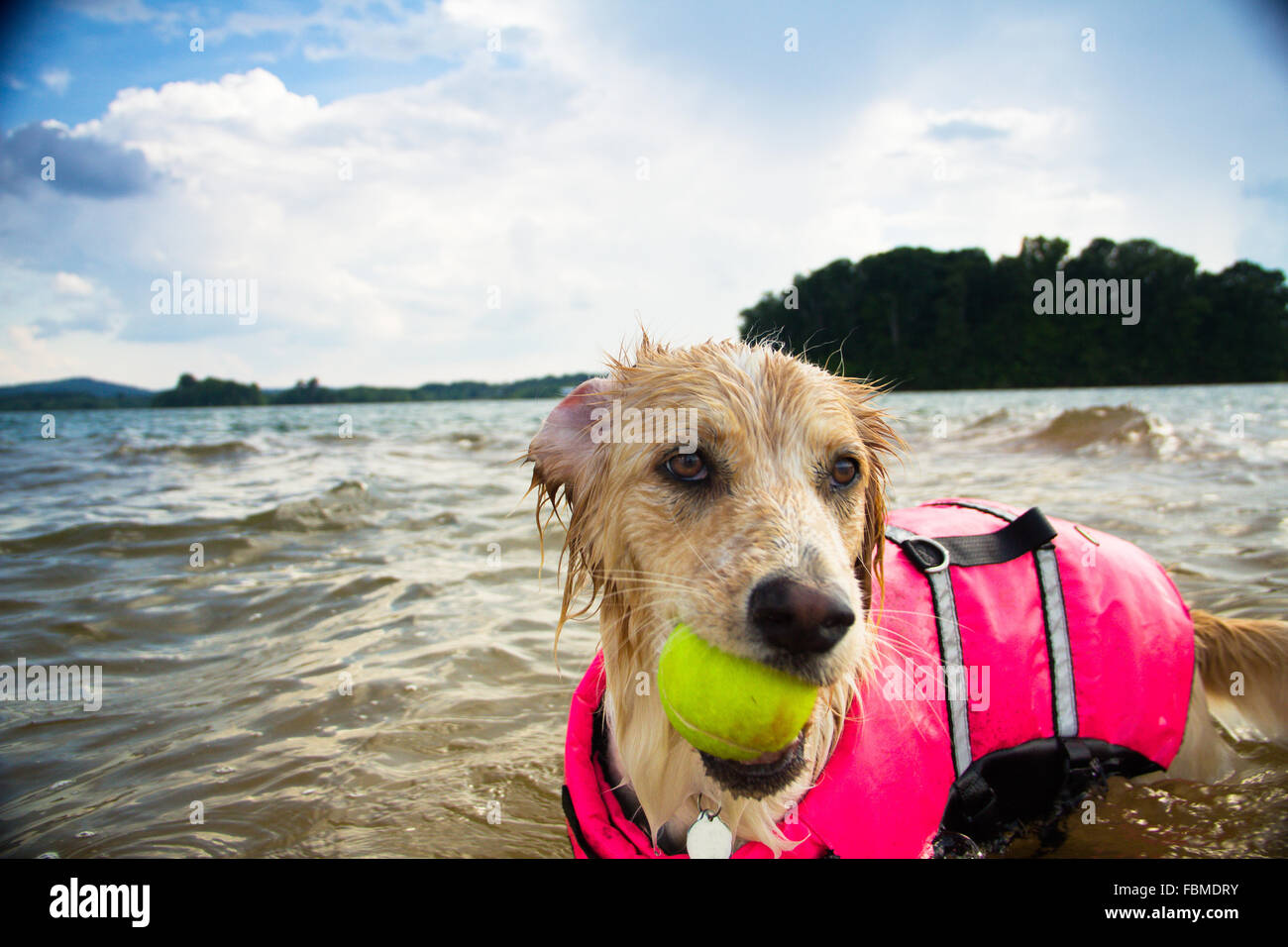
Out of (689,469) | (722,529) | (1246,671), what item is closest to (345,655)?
(689,469)

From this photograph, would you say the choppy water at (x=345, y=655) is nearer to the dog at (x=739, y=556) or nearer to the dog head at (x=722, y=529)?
the dog at (x=739, y=556)

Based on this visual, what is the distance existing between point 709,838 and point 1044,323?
8223 centimetres

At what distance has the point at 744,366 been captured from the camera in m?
2.86

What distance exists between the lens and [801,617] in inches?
75.2

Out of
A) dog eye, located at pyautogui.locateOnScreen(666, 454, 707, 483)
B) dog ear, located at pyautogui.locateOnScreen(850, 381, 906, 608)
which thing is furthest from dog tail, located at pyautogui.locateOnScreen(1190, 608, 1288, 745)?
dog eye, located at pyautogui.locateOnScreen(666, 454, 707, 483)

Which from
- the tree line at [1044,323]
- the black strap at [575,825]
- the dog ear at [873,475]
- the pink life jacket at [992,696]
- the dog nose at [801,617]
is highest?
the tree line at [1044,323]

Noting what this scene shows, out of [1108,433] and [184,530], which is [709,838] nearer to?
[184,530]

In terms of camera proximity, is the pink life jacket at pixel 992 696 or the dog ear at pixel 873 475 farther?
the dog ear at pixel 873 475

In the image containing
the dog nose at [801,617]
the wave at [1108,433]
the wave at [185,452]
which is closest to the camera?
the dog nose at [801,617]

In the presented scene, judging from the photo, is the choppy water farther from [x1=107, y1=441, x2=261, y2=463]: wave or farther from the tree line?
the tree line

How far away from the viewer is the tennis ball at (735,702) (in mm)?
1936

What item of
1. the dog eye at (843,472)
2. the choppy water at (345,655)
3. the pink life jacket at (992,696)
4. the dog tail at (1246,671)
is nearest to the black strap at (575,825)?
the pink life jacket at (992,696)

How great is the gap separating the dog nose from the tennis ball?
0.33 feet
